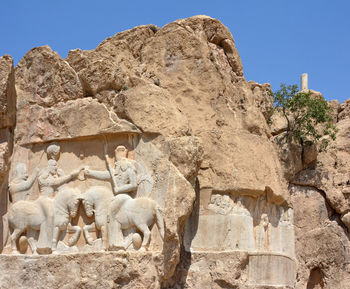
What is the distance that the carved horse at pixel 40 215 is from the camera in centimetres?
1067

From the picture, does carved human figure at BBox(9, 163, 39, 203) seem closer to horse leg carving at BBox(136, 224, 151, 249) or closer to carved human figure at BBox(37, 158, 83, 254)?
carved human figure at BBox(37, 158, 83, 254)

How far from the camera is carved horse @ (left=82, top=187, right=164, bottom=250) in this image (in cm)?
1020

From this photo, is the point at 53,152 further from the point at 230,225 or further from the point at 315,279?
the point at 315,279

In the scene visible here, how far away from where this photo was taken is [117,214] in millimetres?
10398

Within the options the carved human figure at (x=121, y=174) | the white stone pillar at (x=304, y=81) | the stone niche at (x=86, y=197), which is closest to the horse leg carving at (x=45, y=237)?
the stone niche at (x=86, y=197)

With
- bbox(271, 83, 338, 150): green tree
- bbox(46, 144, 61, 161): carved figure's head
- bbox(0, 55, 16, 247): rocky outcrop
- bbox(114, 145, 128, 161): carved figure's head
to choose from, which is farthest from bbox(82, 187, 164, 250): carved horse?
bbox(271, 83, 338, 150): green tree

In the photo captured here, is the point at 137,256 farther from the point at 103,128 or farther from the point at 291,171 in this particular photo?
the point at 291,171

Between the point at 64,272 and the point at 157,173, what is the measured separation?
2.30 m

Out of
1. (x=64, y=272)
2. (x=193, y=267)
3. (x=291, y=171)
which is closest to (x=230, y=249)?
(x=193, y=267)

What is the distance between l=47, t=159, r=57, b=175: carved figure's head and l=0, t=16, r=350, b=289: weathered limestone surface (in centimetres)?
6

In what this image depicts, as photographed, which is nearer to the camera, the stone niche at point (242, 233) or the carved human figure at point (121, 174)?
the carved human figure at point (121, 174)

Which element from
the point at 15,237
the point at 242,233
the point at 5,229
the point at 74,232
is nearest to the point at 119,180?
the point at 74,232

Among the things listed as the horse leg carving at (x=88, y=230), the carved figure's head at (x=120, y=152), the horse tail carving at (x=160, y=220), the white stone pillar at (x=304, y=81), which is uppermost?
the white stone pillar at (x=304, y=81)

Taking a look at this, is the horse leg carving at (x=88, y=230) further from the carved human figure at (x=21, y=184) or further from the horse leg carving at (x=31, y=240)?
the carved human figure at (x=21, y=184)
